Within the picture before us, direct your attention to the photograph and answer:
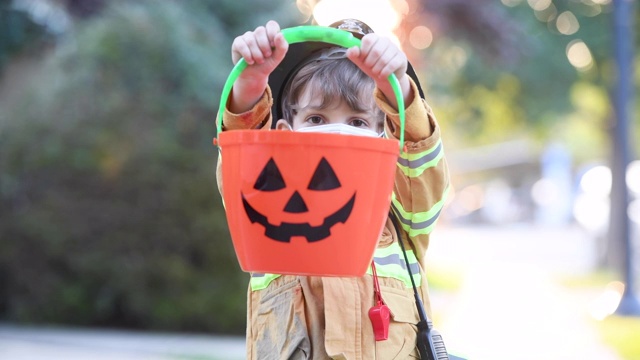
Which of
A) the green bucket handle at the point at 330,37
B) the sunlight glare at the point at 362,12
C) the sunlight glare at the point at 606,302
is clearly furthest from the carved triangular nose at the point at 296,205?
the sunlight glare at the point at 606,302

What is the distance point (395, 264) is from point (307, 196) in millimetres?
475

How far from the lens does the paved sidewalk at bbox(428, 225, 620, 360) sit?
5.93m

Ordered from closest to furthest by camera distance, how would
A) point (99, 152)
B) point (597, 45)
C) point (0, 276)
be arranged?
point (99, 152) < point (0, 276) < point (597, 45)

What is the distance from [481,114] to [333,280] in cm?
1277

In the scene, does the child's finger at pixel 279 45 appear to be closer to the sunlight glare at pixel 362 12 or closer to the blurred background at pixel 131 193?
the blurred background at pixel 131 193

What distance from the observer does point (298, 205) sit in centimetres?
155

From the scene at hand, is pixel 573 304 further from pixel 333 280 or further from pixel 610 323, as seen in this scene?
pixel 333 280

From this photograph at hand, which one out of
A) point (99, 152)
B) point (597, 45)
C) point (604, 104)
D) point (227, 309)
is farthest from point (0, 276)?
point (604, 104)

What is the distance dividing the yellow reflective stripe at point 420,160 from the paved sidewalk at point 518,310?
130cm

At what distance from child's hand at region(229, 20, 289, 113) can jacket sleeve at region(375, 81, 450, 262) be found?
230mm

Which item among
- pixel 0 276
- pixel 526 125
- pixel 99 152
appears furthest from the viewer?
pixel 526 125

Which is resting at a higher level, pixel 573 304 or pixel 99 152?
pixel 99 152

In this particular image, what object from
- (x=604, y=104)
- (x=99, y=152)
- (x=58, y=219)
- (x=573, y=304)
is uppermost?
(x=604, y=104)

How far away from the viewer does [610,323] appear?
289 inches
